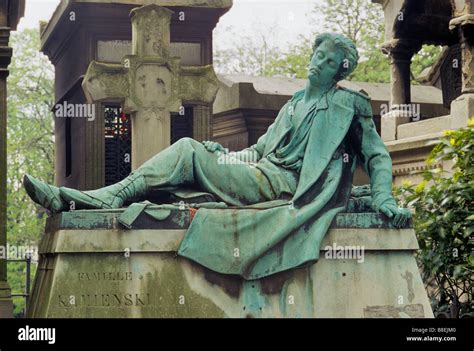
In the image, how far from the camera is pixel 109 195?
12039mm

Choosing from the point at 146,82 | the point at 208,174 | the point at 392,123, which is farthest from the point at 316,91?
the point at 392,123

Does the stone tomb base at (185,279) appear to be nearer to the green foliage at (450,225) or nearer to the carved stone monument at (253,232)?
the carved stone monument at (253,232)

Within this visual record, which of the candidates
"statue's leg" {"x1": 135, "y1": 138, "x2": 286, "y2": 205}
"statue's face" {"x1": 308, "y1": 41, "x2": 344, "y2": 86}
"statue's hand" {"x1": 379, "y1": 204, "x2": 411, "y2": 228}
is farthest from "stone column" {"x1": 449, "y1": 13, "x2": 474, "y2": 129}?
"statue's leg" {"x1": 135, "y1": 138, "x2": 286, "y2": 205}

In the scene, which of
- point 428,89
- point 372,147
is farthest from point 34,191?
point 428,89

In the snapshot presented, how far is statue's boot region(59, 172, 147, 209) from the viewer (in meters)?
11.9

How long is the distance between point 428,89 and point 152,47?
706cm

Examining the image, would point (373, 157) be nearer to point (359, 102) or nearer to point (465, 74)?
point (359, 102)

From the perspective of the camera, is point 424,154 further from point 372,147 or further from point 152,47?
point 372,147

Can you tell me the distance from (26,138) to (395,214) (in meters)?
25.6

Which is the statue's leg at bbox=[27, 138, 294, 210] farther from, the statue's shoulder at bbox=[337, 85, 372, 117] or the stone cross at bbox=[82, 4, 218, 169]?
the stone cross at bbox=[82, 4, 218, 169]

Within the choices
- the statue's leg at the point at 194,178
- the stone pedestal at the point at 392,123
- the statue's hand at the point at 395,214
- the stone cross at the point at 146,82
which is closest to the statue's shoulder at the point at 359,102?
the statue's hand at the point at 395,214

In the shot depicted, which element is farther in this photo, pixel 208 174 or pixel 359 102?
pixel 359 102

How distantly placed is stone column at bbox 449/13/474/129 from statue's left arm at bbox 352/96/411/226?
5007 mm

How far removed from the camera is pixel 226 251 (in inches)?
472
